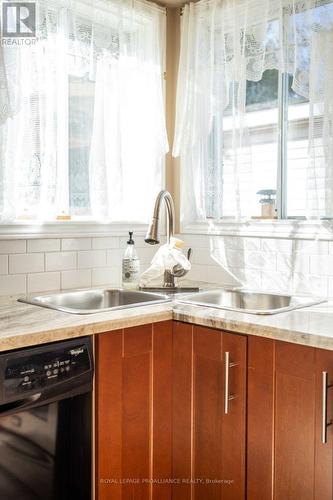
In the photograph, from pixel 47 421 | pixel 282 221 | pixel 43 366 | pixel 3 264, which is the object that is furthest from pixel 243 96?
pixel 47 421

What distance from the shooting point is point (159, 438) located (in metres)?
1.77

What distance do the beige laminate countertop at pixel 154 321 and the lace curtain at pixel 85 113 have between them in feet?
1.84

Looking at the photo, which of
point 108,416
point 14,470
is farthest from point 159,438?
point 14,470

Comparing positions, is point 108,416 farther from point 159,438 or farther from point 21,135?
point 21,135

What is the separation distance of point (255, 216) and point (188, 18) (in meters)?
1.05

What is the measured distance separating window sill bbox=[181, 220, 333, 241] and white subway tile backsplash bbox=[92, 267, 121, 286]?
0.42 meters

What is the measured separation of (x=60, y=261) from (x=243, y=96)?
3.63ft

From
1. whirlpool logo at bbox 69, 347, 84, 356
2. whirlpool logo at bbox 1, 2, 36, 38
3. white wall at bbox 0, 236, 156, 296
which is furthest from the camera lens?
white wall at bbox 0, 236, 156, 296

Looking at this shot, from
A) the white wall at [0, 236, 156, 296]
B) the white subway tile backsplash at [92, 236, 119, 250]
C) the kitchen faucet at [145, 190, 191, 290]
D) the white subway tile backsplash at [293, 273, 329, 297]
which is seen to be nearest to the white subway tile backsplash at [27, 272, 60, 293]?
the white wall at [0, 236, 156, 296]

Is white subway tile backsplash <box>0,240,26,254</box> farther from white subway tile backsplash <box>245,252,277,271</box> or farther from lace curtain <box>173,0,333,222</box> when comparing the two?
white subway tile backsplash <box>245,252,277,271</box>

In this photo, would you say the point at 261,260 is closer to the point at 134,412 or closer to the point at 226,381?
the point at 226,381

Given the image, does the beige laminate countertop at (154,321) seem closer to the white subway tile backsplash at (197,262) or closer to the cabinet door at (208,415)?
the cabinet door at (208,415)

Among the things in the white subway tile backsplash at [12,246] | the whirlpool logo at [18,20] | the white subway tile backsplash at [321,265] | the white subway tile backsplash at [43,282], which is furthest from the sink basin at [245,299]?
the whirlpool logo at [18,20]

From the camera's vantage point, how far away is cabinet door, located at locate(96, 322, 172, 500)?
1.59m
